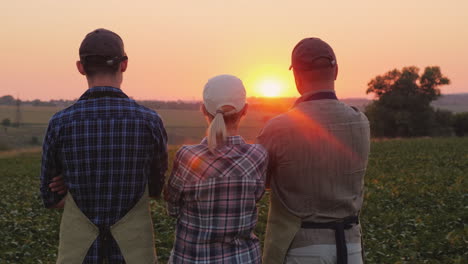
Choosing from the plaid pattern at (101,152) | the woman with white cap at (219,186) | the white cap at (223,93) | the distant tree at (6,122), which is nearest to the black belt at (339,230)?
the woman with white cap at (219,186)

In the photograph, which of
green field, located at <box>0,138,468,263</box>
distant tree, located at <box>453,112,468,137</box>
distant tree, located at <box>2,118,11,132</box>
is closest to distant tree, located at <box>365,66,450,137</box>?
distant tree, located at <box>453,112,468,137</box>

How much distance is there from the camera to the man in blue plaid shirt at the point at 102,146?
289cm

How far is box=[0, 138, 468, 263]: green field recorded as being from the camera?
8.22 m

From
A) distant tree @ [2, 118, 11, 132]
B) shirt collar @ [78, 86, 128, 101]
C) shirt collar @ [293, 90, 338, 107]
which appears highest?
shirt collar @ [78, 86, 128, 101]

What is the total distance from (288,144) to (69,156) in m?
1.44

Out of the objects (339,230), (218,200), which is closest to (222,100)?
(218,200)

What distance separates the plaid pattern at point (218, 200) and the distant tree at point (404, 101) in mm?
54772

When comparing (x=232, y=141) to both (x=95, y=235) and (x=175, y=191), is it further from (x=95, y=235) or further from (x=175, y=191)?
(x=95, y=235)

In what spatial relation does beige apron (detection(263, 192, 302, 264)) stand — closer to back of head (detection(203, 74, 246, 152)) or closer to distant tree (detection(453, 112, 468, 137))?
back of head (detection(203, 74, 246, 152))

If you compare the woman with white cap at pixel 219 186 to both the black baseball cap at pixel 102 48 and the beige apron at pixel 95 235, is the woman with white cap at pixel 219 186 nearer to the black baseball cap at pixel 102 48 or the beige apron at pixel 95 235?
the beige apron at pixel 95 235

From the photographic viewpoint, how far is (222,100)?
287 centimetres

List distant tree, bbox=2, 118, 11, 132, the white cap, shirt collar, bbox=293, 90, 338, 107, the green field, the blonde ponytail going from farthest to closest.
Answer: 1. distant tree, bbox=2, 118, 11, 132
2. the green field
3. shirt collar, bbox=293, 90, 338, 107
4. the white cap
5. the blonde ponytail

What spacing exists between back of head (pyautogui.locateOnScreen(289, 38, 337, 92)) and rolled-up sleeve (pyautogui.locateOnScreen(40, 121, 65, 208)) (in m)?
1.67

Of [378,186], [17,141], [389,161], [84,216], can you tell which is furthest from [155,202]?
[17,141]
